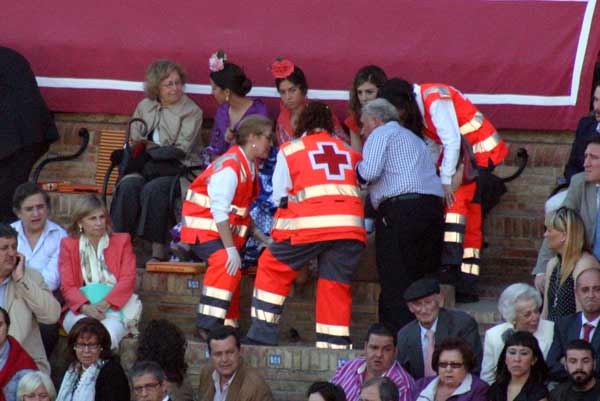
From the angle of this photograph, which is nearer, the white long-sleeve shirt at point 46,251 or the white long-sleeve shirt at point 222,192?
the white long-sleeve shirt at point 222,192

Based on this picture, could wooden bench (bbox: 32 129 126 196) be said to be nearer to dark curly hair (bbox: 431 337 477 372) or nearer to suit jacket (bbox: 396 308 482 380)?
suit jacket (bbox: 396 308 482 380)

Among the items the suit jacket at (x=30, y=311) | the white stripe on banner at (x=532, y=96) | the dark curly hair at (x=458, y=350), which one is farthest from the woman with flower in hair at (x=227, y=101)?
the dark curly hair at (x=458, y=350)

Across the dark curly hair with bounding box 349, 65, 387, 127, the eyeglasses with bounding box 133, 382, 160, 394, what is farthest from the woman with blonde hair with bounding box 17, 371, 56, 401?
the dark curly hair with bounding box 349, 65, 387, 127

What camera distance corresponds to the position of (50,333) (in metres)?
11.8

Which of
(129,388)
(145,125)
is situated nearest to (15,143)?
(145,125)

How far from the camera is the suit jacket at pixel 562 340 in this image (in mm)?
10125

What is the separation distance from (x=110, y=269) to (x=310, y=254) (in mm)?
1333

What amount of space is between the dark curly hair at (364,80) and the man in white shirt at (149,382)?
2.84 m

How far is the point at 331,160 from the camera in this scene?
11609 millimetres

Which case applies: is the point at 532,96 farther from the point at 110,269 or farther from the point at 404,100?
the point at 110,269

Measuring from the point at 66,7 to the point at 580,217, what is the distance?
4.91 meters

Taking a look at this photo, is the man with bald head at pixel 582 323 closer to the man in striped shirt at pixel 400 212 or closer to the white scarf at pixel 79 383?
the man in striped shirt at pixel 400 212

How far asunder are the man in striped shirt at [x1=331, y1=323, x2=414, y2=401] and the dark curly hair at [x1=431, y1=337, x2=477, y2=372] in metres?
0.35

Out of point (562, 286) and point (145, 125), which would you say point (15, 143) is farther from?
point (562, 286)
